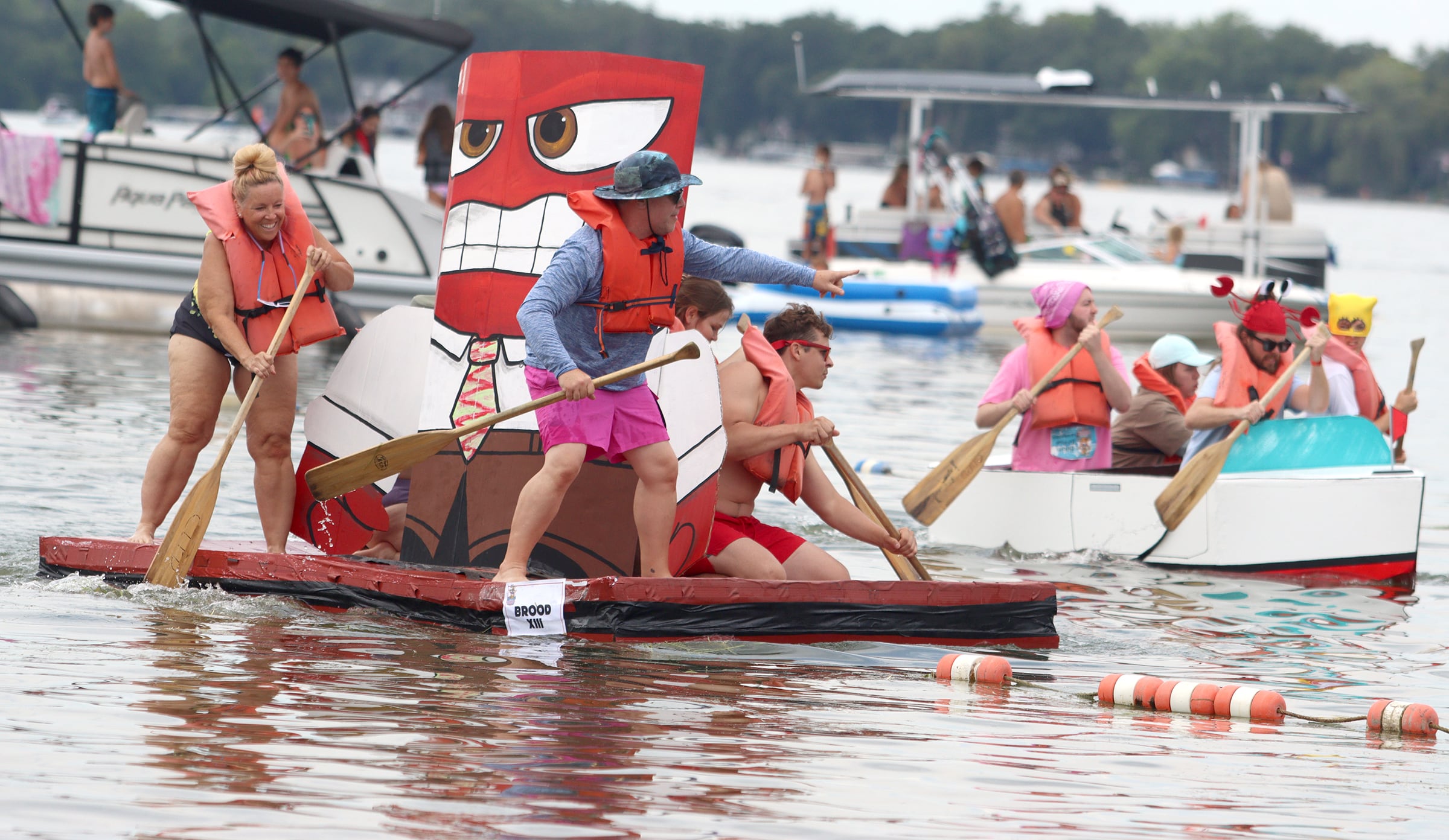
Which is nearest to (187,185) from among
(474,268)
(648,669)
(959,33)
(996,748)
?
(474,268)

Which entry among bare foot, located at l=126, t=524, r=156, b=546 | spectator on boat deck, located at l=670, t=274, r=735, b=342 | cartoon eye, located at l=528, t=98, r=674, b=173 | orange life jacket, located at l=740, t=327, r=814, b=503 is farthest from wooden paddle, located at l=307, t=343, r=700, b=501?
cartoon eye, located at l=528, t=98, r=674, b=173

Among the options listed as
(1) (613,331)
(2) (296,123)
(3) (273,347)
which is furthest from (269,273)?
(2) (296,123)

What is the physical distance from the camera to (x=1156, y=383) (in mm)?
9797

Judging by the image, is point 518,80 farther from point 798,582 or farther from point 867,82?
point 867,82

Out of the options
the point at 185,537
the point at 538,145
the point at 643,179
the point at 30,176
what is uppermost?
the point at 30,176

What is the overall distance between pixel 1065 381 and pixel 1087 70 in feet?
314

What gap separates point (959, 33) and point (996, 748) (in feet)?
356

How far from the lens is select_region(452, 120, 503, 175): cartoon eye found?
682 cm

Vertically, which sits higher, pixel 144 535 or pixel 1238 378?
pixel 1238 378

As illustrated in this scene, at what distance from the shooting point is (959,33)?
110438 millimetres

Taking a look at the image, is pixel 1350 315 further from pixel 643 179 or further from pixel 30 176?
pixel 30 176

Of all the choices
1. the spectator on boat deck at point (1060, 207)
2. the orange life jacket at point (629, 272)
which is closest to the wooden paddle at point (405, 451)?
the orange life jacket at point (629, 272)

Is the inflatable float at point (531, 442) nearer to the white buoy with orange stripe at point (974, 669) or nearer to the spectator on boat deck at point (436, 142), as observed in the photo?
the white buoy with orange stripe at point (974, 669)

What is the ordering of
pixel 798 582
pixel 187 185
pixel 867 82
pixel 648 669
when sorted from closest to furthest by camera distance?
pixel 648 669, pixel 798 582, pixel 187 185, pixel 867 82
